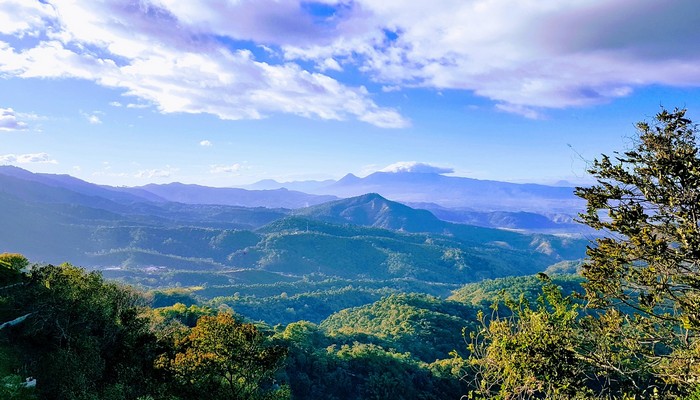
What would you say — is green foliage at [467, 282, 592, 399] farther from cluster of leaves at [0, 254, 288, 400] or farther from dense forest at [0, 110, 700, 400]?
cluster of leaves at [0, 254, 288, 400]

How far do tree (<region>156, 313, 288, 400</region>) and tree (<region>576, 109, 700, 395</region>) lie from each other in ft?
48.9

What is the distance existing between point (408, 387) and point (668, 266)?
49.3 meters

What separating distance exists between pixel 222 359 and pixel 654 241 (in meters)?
17.9

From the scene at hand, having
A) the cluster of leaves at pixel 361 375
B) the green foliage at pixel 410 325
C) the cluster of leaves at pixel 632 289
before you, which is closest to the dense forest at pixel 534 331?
the cluster of leaves at pixel 632 289

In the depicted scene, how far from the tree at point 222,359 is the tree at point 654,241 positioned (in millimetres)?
14892

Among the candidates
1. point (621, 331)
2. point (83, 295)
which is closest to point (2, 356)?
point (83, 295)

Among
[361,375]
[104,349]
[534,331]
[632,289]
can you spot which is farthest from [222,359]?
[361,375]

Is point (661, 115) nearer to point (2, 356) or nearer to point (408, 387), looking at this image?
point (2, 356)

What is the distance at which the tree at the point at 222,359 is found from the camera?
19844 millimetres

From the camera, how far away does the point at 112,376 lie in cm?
2716

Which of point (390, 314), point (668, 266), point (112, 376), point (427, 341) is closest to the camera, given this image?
point (668, 266)

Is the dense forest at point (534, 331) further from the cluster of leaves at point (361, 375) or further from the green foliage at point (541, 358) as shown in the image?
the cluster of leaves at point (361, 375)

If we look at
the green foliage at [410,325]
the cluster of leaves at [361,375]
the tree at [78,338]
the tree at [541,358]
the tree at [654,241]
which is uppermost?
the tree at [654,241]

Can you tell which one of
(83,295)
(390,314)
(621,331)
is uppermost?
(621,331)
